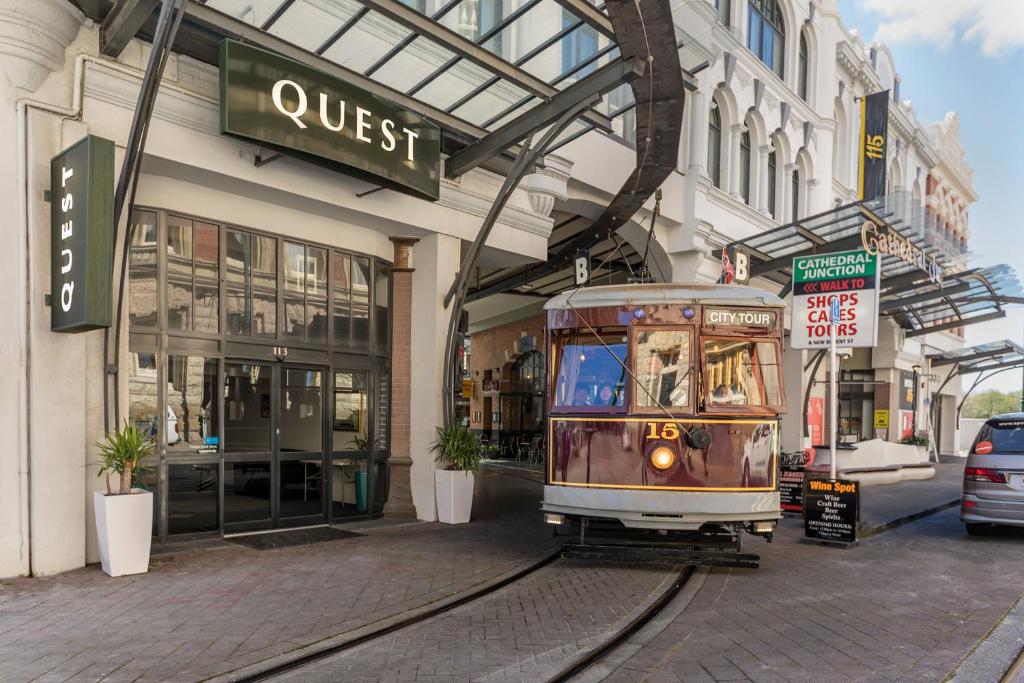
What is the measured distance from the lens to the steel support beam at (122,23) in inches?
288

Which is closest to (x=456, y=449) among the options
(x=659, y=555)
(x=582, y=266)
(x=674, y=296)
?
(x=659, y=555)

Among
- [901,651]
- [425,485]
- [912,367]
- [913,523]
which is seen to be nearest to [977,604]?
[901,651]

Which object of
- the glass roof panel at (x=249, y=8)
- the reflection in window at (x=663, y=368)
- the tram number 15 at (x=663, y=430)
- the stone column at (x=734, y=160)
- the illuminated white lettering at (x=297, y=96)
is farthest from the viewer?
the stone column at (x=734, y=160)

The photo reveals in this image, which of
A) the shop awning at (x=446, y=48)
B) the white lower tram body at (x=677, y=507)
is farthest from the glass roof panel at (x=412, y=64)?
the white lower tram body at (x=677, y=507)

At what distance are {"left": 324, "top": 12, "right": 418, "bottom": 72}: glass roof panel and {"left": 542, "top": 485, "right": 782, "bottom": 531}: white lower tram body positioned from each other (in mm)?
5932

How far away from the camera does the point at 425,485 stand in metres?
11.6

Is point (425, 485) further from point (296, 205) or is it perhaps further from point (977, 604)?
point (977, 604)

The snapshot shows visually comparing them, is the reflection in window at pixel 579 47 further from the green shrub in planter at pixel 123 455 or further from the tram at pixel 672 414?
the green shrub in planter at pixel 123 455

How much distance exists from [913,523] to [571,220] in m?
9.36

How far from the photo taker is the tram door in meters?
9.70

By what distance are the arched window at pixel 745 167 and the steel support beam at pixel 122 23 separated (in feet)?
53.3

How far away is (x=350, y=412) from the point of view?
11.3 m

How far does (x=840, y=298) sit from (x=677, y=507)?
5038mm

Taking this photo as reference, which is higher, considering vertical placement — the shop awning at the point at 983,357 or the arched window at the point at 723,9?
the arched window at the point at 723,9
